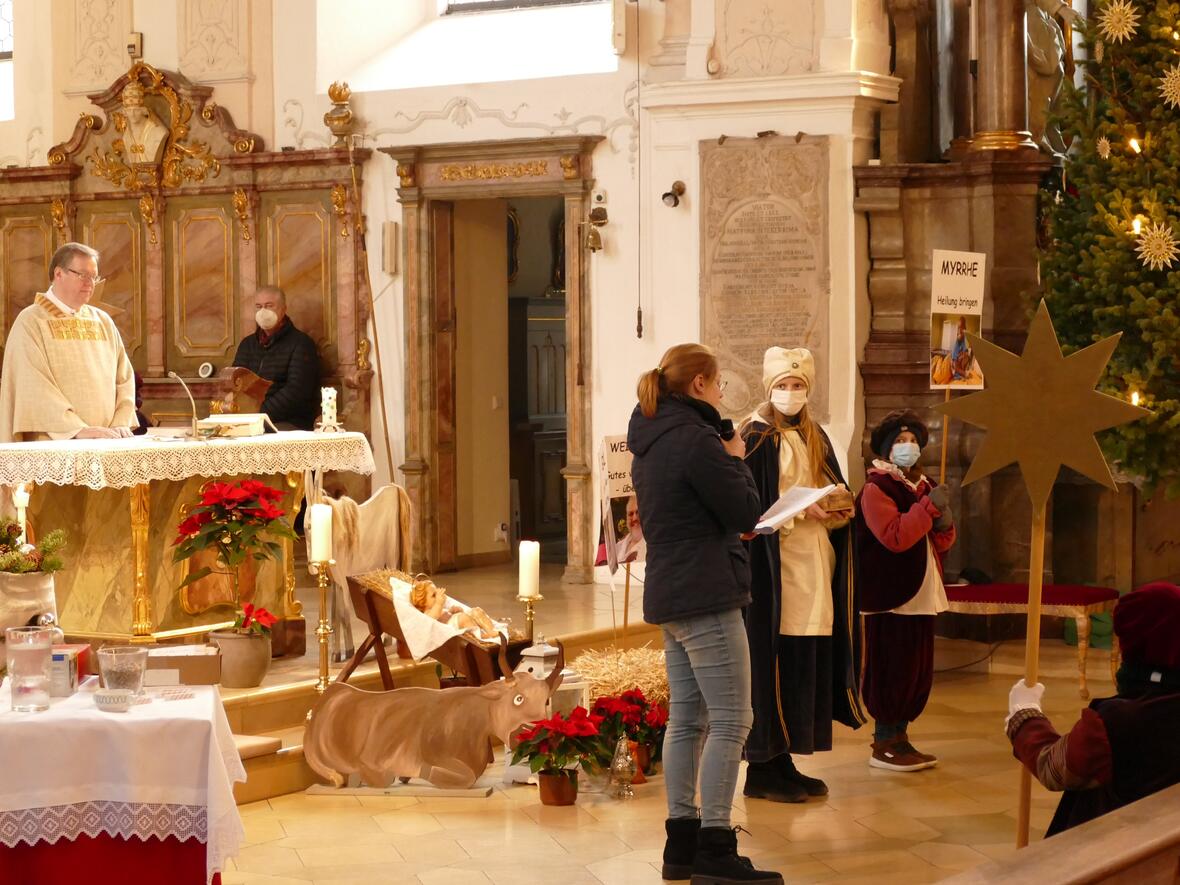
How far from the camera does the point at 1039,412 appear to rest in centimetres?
419

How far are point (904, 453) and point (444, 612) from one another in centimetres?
203

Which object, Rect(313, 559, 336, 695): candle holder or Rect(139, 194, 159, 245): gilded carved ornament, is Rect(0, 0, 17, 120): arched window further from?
Rect(313, 559, 336, 695): candle holder

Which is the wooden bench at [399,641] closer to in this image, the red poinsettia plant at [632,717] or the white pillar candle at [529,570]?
the white pillar candle at [529,570]

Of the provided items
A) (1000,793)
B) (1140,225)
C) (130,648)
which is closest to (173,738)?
(130,648)

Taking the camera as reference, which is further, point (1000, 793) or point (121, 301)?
point (121, 301)

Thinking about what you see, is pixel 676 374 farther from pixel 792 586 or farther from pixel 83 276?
pixel 83 276

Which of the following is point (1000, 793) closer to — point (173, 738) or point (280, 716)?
point (280, 716)

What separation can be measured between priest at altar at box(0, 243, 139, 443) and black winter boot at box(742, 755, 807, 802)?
3266 mm

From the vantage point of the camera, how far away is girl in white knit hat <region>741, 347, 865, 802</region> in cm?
634

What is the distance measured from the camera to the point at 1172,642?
371 cm

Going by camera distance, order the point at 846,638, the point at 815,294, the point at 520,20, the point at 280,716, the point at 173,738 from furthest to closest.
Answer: the point at 520,20, the point at 815,294, the point at 280,716, the point at 846,638, the point at 173,738

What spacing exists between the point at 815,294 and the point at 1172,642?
665cm

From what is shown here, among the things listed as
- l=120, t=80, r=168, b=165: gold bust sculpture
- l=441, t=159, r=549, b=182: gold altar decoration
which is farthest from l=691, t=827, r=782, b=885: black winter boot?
l=120, t=80, r=168, b=165: gold bust sculpture

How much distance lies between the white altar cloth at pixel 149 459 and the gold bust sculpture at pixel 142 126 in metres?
4.62
